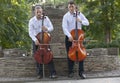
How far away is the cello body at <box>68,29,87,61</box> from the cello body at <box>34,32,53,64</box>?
48 cm

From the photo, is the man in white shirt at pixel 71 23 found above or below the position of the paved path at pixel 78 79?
above

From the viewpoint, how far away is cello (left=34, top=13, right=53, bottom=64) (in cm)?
923

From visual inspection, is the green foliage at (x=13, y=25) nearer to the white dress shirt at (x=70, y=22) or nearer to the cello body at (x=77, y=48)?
the white dress shirt at (x=70, y=22)

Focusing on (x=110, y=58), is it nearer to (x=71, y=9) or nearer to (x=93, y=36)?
(x=71, y=9)

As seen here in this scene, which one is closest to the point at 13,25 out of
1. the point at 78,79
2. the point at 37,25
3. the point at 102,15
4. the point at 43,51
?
the point at 102,15

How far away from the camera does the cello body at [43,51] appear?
9.23 meters

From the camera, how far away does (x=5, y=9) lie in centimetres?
1556

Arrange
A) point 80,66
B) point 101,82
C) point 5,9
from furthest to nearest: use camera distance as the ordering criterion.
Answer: point 5,9 < point 80,66 < point 101,82

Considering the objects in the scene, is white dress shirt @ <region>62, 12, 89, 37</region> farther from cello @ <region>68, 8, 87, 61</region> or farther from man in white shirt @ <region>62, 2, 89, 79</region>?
cello @ <region>68, 8, 87, 61</region>

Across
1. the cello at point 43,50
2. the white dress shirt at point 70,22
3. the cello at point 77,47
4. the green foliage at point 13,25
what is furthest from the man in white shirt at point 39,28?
the green foliage at point 13,25

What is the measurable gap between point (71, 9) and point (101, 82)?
1949 mm

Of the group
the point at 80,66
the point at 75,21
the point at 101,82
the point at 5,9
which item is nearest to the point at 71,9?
the point at 75,21

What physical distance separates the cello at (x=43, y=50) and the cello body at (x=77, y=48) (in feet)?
1.56

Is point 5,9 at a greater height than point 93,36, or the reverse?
point 5,9
